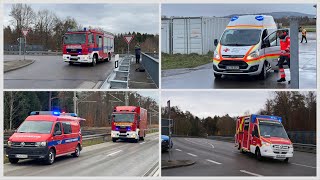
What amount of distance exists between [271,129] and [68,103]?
28.0 ft

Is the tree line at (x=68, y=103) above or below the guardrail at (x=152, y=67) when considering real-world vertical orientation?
below

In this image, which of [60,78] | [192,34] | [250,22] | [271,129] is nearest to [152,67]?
[192,34]

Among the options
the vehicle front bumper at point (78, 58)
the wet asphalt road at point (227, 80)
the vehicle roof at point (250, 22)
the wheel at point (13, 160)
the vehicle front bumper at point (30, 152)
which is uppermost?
the vehicle roof at point (250, 22)

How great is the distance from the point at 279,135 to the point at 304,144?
158cm

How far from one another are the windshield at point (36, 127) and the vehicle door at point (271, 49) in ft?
26.0

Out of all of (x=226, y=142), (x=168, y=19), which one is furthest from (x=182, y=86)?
(x=226, y=142)

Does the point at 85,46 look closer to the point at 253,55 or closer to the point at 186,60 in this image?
the point at 186,60

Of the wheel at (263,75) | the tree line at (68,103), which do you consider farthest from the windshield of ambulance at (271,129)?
the tree line at (68,103)

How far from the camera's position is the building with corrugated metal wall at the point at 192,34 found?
1545 centimetres

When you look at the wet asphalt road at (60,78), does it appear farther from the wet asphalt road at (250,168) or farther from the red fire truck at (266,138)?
the red fire truck at (266,138)

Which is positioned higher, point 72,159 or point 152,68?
point 152,68

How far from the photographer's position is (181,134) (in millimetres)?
16703

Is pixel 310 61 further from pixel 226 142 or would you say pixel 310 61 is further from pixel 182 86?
pixel 226 142

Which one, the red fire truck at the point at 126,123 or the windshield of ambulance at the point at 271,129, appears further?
the red fire truck at the point at 126,123
